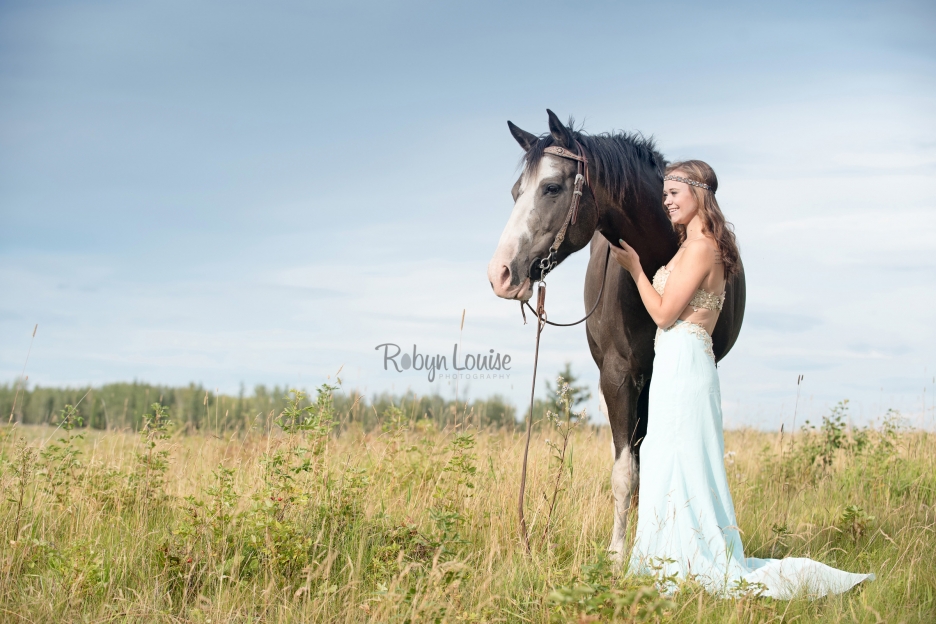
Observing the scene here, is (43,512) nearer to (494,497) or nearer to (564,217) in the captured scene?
(494,497)

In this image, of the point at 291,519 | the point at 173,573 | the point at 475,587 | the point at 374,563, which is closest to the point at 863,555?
the point at 475,587

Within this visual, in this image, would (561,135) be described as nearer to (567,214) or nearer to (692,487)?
(567,214)

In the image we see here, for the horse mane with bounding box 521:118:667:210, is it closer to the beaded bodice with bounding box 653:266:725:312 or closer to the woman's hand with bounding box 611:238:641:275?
the woman's hand with bounding box 611:238:641:275

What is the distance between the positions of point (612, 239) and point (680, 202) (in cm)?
51

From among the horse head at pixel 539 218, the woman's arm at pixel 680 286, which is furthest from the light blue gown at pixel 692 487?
the horse head at pixel 539 218

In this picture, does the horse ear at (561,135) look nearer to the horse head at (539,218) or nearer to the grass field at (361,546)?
the horse head at (539,218)

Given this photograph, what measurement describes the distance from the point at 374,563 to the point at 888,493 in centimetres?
534

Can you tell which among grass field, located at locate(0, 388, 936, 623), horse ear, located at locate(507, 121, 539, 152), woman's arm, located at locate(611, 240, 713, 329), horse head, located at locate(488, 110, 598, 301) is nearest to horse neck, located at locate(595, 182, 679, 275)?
horse head, located at locate(488, 110, 598, 301)

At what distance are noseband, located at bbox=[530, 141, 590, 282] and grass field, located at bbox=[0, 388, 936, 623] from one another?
1.09m

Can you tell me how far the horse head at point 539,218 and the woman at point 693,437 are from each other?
0.50 metres

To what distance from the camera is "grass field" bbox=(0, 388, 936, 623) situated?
3.15 metres

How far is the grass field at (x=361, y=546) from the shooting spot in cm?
315

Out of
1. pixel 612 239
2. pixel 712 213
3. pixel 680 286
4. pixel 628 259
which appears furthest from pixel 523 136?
pixel 680 286

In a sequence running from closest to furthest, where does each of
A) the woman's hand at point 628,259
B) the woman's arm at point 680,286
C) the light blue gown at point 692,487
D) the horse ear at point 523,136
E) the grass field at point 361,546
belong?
the grass field at point 361,546
the light blue gown at point 692,487
the woman's arm at point 680,286
the woman's hand at point 628,259
the horse ear at point 523,136
